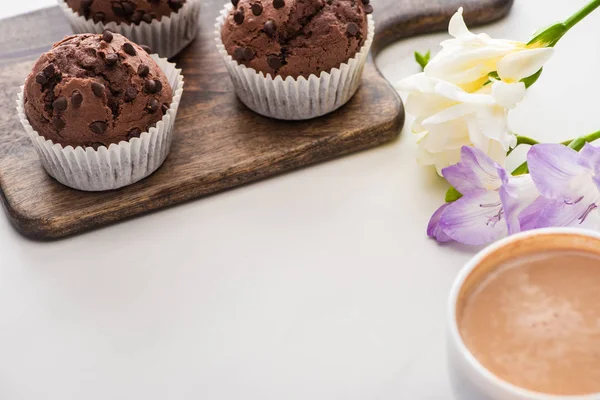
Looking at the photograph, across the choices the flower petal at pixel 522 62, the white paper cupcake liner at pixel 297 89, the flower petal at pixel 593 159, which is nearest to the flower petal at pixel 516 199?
the flower petal at pixel 593 159

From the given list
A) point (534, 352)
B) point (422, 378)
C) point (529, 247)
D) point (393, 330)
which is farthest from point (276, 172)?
point (534, 352)

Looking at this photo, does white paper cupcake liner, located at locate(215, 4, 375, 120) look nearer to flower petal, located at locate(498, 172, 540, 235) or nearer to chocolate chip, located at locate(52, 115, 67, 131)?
chocolate chip, located at locate(52, 115, 67, 131)

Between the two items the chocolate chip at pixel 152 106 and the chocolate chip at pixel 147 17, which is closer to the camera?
the chocolate chip at pixel 152 106

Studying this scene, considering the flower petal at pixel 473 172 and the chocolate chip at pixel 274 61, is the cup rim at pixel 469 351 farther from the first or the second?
the chocolate chip at pixel 274 61

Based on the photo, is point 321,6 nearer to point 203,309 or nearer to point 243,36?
point 243,36

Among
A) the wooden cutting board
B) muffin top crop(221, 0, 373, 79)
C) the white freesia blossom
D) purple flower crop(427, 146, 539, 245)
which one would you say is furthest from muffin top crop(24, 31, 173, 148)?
purple flower crop(427, 146, 539, 245)

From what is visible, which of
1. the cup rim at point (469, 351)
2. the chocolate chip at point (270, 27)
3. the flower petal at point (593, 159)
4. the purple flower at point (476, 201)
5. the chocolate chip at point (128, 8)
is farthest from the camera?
the chocolate chip at point (128, 8)

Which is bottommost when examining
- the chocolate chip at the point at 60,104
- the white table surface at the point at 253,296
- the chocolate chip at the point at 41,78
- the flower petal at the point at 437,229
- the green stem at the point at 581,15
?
the white table surface at the point at 253,296
